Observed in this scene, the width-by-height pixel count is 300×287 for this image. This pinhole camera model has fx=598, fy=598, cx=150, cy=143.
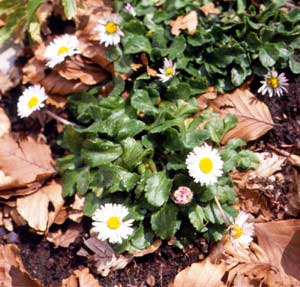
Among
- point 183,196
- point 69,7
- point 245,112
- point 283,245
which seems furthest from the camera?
point 245,112

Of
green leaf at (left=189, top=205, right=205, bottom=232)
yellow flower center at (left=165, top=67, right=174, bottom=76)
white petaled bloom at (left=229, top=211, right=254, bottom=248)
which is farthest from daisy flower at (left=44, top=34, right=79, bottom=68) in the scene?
white petaled bloom at (left=229, top=211, right=254, bottom=248)

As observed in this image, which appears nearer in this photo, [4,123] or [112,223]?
[112,223]

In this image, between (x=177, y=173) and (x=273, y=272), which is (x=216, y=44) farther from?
(x=273, y=272)

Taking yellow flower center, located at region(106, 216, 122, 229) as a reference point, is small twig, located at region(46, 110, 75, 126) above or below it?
above

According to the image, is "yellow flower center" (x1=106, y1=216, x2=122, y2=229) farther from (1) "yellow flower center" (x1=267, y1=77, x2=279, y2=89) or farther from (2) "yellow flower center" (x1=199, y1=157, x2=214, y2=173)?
(1) "yellow flower center" (x1=267, y1=77, x2=279, y2=89)

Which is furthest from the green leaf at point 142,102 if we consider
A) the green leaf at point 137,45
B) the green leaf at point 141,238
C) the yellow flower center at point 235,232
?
the yellow flower center at point 235,232

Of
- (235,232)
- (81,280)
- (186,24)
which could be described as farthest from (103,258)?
(186,24)

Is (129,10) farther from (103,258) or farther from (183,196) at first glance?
(103,258)
